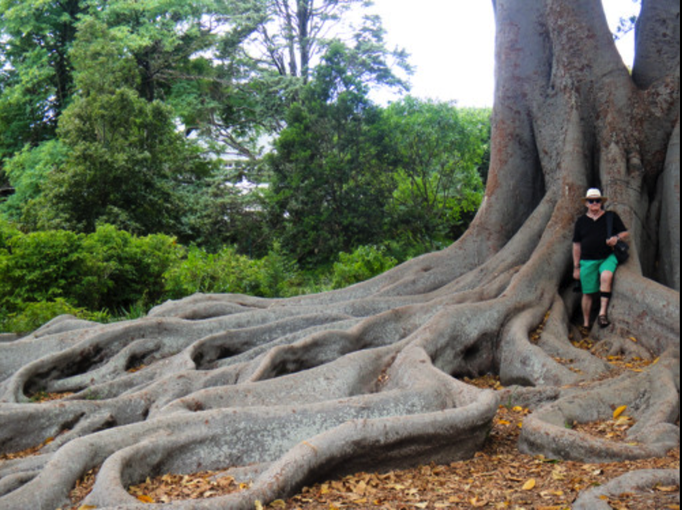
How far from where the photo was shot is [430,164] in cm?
1862

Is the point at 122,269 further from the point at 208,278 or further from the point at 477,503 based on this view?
the point at 477,503

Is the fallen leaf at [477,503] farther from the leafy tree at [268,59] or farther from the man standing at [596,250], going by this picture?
the leafy tree at [268,59]

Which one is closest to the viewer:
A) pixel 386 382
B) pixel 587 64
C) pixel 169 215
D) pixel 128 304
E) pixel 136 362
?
pixel 386 382

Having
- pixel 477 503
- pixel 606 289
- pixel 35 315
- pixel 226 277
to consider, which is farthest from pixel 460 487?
pixel 226 277

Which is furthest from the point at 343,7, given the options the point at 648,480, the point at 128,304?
the point at 648,480

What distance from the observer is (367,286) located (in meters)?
10.3

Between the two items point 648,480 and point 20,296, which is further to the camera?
point 20,296

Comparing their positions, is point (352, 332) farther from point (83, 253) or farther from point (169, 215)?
point (169, 215)

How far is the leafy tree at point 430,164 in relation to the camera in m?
18.2

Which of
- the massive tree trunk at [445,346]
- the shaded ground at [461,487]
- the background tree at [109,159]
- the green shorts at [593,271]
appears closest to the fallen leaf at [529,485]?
the shaded ground at [461,487]

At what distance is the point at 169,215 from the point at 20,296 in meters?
7.48

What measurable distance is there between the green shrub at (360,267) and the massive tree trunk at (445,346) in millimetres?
5086

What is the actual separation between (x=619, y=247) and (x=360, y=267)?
25.9 feet

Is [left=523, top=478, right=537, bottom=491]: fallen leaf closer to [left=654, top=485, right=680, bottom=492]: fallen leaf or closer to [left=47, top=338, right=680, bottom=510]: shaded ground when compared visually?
[left=47, top=338, right=680, bottom=510]: shaded ground
